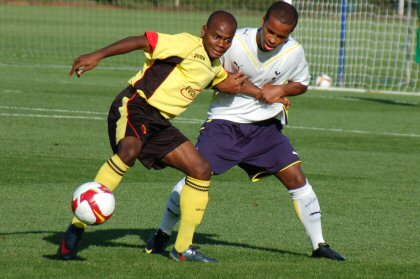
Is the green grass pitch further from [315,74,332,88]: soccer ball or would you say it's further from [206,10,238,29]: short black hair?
[315,74,332,88]: soccer ball

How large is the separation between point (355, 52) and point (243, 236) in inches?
842

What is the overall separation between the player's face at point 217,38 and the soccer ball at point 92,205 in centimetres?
124

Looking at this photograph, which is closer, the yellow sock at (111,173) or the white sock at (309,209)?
the yellow sock at (111,173)

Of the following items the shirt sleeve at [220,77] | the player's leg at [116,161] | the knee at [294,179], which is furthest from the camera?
Answer: the knee at [294,179]

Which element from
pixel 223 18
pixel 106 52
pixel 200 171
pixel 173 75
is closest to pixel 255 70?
pixel 223 18

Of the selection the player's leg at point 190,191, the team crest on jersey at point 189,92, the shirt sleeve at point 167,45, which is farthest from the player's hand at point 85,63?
the player's leg at point 190,191

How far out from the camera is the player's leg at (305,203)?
26.3 feet

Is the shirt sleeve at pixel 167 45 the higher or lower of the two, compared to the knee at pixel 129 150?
higher

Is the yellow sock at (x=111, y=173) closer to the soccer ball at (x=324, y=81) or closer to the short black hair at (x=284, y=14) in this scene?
the short black hair at (x=284, y=14)

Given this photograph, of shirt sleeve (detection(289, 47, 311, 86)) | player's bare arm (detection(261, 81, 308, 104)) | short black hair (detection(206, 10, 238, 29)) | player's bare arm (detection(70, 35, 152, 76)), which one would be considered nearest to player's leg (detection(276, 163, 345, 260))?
player's bare arm (detection(261, 81, 308, 104))

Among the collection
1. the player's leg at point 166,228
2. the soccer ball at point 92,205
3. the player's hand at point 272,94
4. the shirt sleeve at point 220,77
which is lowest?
the player's leg at point 166,228

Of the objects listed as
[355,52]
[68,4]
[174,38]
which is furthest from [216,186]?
[68,4]

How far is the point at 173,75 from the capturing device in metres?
7.52

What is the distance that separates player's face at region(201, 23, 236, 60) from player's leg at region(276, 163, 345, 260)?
3.46 feet
